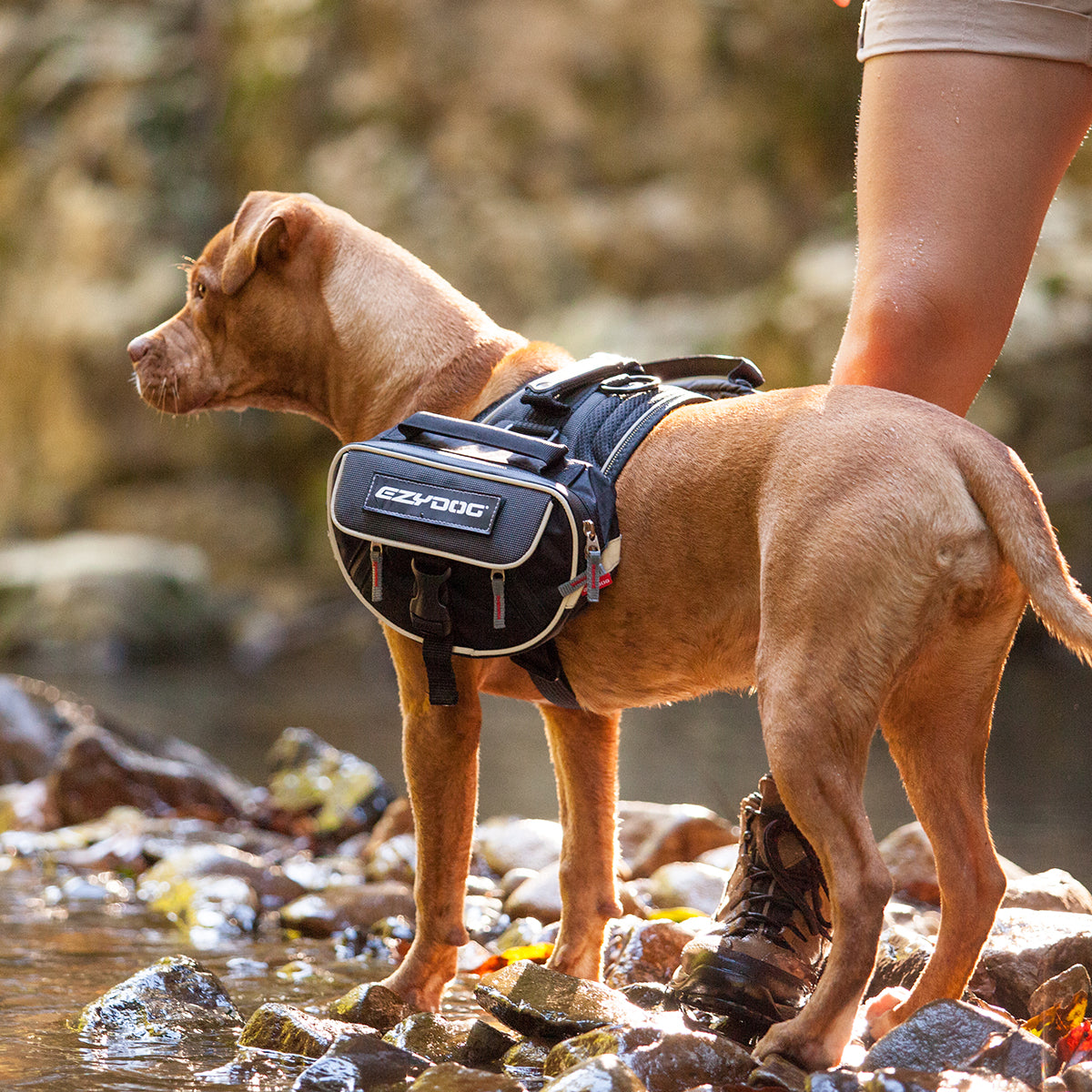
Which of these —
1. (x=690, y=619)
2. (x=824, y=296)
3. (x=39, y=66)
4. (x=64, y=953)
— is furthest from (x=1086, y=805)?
(x=39, y=66)

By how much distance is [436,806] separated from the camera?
281cm

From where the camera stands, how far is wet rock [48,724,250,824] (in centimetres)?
553

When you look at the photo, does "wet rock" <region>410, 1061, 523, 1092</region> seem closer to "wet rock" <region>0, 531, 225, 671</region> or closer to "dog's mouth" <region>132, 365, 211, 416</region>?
"dog's mouth" <region>132, 365, 211, 416</region>

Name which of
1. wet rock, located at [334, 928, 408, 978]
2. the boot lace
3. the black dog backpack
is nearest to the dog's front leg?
the black dog backpack

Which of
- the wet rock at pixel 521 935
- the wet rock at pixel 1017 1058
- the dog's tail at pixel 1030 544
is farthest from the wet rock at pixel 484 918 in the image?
the dog's tail at pixel 1030 544

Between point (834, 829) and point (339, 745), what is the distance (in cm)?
566

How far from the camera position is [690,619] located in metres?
2.44

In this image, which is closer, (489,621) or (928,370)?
(489,621)

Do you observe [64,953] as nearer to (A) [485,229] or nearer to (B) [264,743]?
(B) [264,743]

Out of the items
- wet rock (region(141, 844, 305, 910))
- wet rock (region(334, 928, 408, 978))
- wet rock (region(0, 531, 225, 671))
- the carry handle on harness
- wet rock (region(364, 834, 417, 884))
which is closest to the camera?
the carry handle on harness

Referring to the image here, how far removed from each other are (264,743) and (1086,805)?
4844 millimetres

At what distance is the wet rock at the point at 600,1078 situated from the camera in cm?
194

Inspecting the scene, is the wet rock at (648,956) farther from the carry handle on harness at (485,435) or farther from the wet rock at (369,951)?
the carry handle on harness at (485,435)

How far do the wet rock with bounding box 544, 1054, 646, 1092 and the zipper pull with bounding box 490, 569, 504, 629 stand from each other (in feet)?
2.76
